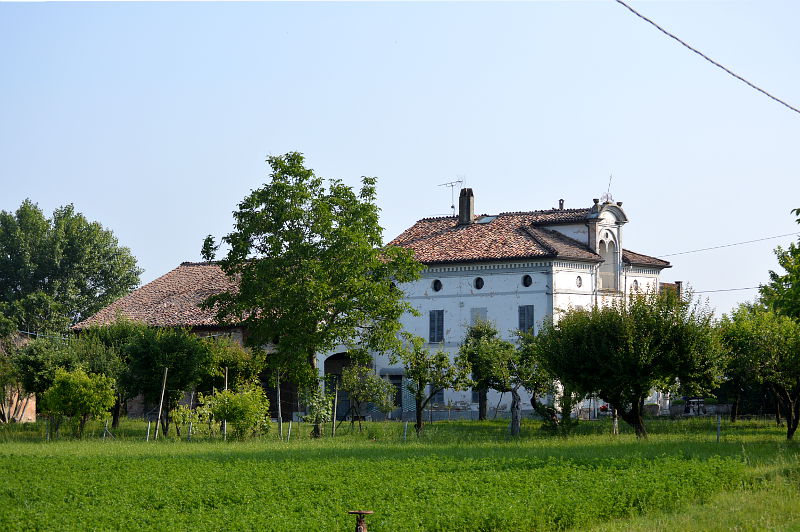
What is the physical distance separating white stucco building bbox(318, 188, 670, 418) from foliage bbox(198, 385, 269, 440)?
14.5 meters

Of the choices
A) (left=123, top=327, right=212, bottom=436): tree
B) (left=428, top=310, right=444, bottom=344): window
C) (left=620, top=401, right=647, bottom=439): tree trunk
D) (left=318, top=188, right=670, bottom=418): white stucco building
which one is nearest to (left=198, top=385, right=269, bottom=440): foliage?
(left=123, top=327, right=212, bottom=436): tree

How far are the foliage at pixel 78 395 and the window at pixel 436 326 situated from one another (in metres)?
19.5

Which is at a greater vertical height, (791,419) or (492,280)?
(492,280)

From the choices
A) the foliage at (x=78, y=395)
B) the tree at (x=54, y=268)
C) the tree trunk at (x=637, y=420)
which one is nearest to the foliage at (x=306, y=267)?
the foliage at (x=78, y=395)

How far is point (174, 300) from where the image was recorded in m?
57.1

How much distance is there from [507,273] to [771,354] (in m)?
16.0

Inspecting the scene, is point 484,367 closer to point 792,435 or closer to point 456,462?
point 792,435

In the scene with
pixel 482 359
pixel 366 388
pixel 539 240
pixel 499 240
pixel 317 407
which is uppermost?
pixel 499 240

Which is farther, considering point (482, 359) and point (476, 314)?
point (476, 314)

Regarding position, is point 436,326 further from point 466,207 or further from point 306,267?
point 306,267

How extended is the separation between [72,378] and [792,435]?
83.8 ft

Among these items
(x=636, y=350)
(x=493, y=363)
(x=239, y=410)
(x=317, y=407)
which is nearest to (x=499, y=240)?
(x=493, y=363)

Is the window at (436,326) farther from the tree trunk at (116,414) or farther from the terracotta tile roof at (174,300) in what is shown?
the tree trunk at (116,414)

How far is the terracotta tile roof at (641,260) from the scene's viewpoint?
182ft
